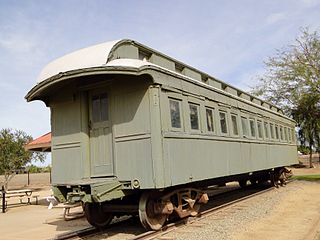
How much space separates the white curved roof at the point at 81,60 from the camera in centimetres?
752

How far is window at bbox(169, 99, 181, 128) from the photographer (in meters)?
7.83

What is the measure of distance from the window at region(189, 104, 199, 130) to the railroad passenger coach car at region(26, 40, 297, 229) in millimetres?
24

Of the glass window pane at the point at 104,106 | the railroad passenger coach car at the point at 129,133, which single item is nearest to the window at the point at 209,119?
the railroad passenger coach car at the point at 129,133

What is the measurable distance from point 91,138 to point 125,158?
44.1 inches

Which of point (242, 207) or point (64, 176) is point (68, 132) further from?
point (242, 207)

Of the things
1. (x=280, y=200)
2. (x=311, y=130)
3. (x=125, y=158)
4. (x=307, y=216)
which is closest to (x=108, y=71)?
(x=125, y=158)

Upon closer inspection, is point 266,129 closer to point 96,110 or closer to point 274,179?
point 274,179

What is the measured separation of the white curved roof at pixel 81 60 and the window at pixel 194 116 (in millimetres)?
2273

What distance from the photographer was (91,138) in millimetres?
8258

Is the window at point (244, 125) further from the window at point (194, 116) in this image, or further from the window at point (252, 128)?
the window at point (194, 116)

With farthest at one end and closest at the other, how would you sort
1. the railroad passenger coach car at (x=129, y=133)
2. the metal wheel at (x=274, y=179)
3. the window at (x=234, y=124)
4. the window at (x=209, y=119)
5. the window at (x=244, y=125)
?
the metal wheel at (x=274, y=179)
the window at (x=244, y=125)
the window at (x=234, y=124)
the window at (x=209, y=119)
the railroad passenger coach car at (x=129, y=133)

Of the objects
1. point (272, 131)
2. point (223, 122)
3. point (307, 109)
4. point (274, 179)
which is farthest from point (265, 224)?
point (307, 109)

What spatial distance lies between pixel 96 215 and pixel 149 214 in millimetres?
1401

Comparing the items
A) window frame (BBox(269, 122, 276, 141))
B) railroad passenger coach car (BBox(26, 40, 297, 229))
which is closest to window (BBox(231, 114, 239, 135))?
railroad passenger coach car (BBox(26, 40, 297, 229))
